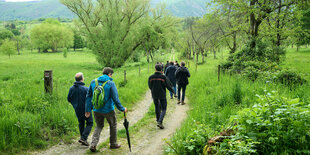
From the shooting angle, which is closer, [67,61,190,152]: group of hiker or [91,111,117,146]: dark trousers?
[67,61,190,152]: group of hiker

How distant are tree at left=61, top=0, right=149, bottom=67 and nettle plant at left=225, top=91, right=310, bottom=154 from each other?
104 feet

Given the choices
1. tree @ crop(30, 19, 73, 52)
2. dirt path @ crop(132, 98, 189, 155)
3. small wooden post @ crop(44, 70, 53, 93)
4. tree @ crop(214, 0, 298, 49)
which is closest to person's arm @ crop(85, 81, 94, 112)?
dirt path @ crop(132, 98, 189, 155)

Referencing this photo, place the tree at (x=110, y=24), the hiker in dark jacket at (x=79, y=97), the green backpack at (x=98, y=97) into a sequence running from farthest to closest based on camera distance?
the tree at (x=110, y=24) < the hiker in dark jacket at (x=79, y=97) < the green backpack at (x=98, y=97)

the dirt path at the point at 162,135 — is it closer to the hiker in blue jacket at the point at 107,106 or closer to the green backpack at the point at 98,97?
the hiker in blue jacket at the point at 107,106

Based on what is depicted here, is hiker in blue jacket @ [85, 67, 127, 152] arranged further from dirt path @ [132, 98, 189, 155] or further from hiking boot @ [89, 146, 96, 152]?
dirt path @ [132, 98, 189, 155]

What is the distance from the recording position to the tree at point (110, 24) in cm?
3300

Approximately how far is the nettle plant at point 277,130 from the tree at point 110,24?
31.7 m

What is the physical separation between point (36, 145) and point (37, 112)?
159cm

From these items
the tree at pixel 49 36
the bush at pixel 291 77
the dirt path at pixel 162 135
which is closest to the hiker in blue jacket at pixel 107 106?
the dirt path at pixel 162 135

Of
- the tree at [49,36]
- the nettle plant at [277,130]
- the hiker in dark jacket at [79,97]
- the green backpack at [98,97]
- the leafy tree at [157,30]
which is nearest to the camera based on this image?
the nettle plant at [277,130]

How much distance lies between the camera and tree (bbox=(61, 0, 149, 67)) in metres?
33.0

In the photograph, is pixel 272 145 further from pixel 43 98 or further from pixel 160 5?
pixel 160 5

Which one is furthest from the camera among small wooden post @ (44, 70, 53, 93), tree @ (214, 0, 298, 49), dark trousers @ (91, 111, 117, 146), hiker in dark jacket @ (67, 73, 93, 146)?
tree @ (214, 0, 298, 49)

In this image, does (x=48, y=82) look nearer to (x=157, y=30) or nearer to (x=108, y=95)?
(x=108, y=95)
